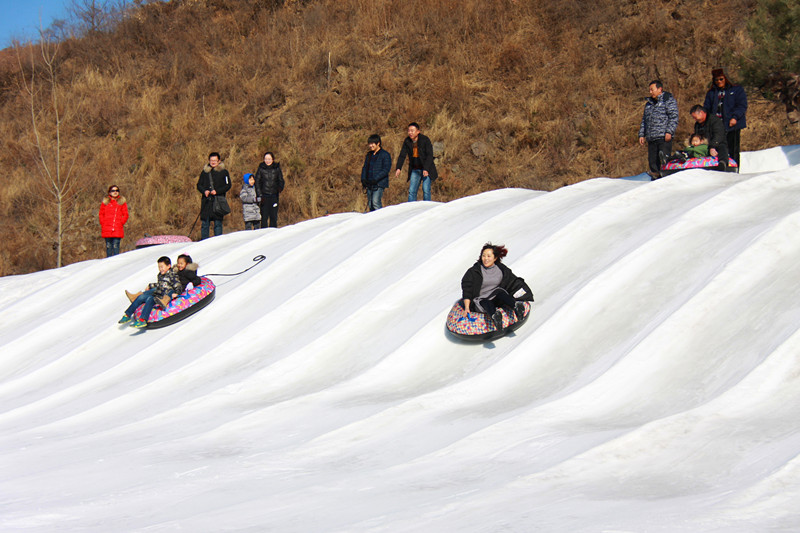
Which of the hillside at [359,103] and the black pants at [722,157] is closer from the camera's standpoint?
the black pants at [722,157]

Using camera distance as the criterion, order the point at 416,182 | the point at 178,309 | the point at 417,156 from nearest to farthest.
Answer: the point at 178,309 → the point at 417,156 → the point at 416,182

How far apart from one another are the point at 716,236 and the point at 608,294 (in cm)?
139

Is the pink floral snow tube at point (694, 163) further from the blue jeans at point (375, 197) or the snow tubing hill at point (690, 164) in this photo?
the blue jeans at point (375, 197)

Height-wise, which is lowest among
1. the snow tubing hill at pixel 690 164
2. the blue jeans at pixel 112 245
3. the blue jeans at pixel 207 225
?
the blue jeans at pixel 112 245

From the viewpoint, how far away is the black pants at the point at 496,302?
7844 millimetres

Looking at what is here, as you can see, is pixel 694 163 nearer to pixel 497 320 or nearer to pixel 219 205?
pixel 497 320

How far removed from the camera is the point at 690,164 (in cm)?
1062

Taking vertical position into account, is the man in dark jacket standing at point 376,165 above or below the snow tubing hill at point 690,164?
above

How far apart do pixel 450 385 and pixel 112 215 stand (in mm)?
8832

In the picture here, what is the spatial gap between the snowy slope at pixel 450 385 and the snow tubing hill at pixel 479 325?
15cm

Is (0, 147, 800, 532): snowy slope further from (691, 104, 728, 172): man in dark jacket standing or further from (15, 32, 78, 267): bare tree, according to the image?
(15, 32, 78, 267): bare tree

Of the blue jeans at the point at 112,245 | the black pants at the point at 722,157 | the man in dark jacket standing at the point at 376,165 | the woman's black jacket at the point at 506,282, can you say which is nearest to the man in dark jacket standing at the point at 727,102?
the black pants at the point at 722,157

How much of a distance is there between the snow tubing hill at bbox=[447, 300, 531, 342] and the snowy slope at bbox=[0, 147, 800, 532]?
0.50ft

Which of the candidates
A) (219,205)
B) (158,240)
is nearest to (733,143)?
(219,205)
